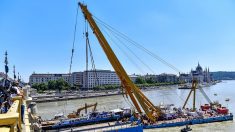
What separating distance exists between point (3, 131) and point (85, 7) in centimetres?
2458

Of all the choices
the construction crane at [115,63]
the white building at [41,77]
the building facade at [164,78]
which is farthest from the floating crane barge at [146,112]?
the building facade at [164,78]

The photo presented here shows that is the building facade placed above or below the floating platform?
above

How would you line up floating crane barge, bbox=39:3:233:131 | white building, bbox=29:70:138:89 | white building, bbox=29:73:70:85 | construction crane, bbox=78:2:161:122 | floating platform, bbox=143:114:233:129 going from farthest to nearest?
white building, bbox=29:73:70:85 < white building, bbox=29:70:138:89 < floating platform, bbox=143:114:233:129 < floating crane barge, bbox=39:3:233:131 < construction crane, bbox=78:2:161:122

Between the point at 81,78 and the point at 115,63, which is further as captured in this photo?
the point at 81,78

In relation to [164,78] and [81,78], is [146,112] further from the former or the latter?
[164,78]

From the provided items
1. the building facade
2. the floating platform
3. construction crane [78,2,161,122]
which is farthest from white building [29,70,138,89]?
construction crane [78,2,161,122]

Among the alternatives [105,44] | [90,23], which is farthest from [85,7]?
[105,44]

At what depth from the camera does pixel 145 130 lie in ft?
87.8

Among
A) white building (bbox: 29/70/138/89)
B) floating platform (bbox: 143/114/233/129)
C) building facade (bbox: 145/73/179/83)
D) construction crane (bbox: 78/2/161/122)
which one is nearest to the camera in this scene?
construction crane (bbox: 78/2/161/122)

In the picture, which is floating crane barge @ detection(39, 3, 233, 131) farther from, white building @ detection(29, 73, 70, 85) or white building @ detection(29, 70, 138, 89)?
white building @ detection(29, 73, 70, 85)

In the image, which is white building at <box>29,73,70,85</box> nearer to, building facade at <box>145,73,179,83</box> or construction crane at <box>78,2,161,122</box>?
building facade at <box>145,73,179,83</box>

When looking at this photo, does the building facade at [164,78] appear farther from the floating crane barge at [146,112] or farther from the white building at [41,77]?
the floating crane barge at [146,112]

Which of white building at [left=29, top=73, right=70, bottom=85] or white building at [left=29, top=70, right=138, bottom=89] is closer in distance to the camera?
white building at [left=29, top=70, right=138, bottom=89]

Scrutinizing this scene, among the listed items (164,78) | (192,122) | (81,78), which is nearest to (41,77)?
A: (81,78)
